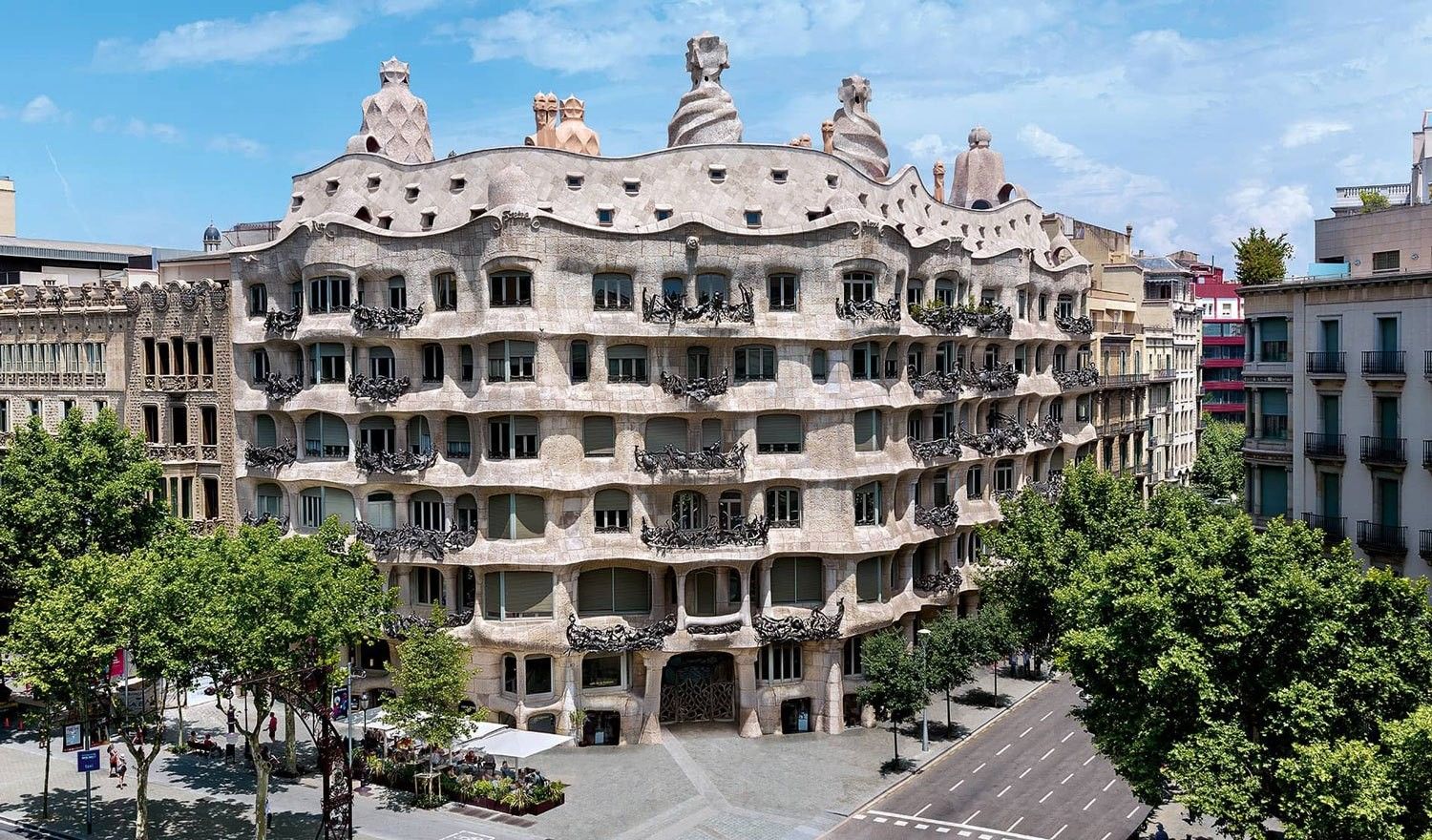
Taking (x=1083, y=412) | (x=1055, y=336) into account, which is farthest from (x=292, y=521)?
(x=1083, y=412)

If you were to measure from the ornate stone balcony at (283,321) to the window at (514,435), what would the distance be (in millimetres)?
13280

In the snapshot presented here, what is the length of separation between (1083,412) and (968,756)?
3801 cm

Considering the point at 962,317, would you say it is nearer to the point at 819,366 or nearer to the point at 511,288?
the point at 819,366

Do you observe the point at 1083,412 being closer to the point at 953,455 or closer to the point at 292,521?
the point at 953,455

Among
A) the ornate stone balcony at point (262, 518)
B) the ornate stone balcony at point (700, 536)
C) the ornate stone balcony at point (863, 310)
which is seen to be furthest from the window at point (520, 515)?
the ornate stone balcony at point (863, 310)

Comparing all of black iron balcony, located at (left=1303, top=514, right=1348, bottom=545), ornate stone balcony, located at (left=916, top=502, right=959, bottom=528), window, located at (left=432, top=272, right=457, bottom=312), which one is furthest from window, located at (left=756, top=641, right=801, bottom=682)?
black iron balcony, located at (left=1303, top=514, right=1348, bottom=545)

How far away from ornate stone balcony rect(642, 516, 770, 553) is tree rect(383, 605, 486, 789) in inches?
437

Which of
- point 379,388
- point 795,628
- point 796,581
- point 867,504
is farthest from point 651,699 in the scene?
point 379,388

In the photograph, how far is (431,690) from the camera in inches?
2115

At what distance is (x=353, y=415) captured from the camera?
210 ft

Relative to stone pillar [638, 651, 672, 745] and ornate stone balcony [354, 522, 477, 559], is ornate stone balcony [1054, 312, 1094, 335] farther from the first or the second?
ornate stone balcony [354, 522, 477, 559]

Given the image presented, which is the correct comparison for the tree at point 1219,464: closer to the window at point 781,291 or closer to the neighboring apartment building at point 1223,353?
the neighboring apartment building at point 1223,353

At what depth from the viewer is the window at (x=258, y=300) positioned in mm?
67875

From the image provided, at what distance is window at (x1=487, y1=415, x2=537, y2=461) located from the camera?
6088 centimetres
